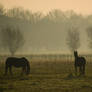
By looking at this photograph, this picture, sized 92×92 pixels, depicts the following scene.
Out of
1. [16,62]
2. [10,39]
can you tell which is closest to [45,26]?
[10,39]

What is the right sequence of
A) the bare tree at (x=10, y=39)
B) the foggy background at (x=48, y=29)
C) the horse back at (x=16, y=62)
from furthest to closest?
the foggy background at (x=48, y=29) → the bare tree at (x=10, y=39) → the horse back at (x=16, y=62)

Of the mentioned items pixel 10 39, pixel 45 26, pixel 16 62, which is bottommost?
pixel 16 62

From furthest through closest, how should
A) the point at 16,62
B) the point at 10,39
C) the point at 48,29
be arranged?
the point at 48,29 → the point at 10,39 → the point at 16,62

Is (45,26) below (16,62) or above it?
above

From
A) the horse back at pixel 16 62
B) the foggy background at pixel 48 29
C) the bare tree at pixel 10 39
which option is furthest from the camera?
the foggy background at pixel 48 29

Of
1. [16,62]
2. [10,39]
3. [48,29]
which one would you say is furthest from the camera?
[48,29]

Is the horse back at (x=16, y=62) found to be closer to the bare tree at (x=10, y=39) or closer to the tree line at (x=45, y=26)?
the tree line at (x=45, y=26)

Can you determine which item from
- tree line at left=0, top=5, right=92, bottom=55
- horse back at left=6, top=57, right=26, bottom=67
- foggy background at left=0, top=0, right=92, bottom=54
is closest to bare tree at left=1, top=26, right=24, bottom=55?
tree line at left=0, top=5, right=92, bottom=55

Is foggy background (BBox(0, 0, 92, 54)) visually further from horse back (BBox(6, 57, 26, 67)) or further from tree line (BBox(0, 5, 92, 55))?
horse back (BBox(6, 57, 26, 67))

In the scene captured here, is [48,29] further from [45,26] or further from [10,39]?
[10,39]

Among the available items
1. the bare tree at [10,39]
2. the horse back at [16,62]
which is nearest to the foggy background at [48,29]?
the bare tree at [10,39]

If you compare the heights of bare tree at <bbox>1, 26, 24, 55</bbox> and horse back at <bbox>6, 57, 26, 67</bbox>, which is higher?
bare tree at <bbox>1, 26, 24, 55</bbox>

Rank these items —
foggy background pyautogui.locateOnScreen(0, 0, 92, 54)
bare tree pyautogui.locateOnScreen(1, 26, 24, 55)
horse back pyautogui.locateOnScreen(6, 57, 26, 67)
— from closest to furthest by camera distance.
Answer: horse back pyautogui.locateOnScreen(6, 57, 26, 67) < bare tree pyautogui.locateOnScreen(1, 26, 24, 55) < foggy background pyautogui.locateOnScreen(0, 0, 92, 54)

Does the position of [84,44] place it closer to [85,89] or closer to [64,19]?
→ [64,19]
